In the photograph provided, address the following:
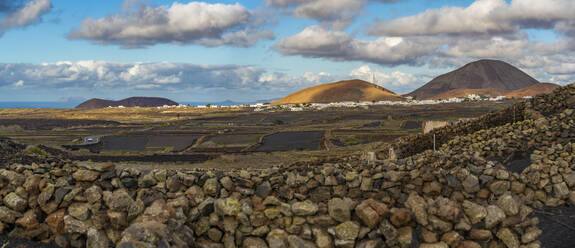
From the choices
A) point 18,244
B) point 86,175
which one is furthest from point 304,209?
point 18,244

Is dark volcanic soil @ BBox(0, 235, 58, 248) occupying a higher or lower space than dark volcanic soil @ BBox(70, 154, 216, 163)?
higher

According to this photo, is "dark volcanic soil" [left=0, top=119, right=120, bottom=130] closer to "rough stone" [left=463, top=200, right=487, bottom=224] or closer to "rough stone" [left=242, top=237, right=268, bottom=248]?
"rough stone" [left=242, top=237, right=268, bottom=248]

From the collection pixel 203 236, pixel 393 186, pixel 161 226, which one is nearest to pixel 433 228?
pixel 393 186

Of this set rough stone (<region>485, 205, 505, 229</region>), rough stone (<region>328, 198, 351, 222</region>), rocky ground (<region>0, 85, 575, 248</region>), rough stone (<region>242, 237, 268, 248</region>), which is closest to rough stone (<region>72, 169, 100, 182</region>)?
rocky ground (<region>0, 85, 575, 248</region>)

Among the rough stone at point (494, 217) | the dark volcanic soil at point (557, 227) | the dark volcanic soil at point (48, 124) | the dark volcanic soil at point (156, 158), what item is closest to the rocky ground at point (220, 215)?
the rough stone at point (494, 217)

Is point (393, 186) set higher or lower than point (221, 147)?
higher

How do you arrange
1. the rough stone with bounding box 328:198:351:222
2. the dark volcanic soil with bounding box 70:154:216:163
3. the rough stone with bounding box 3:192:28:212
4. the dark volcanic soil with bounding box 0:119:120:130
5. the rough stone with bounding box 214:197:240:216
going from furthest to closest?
the dark volcanic soil with bounding box 0:119:120:130 → the dark volcanic soil with bounding box 70:154:216:163 → the rough stone with bounding box 3:192:28:212 → the rough stone with bounding box 214:197:240:216 → the rough stone with bounding box 328:198:351:222

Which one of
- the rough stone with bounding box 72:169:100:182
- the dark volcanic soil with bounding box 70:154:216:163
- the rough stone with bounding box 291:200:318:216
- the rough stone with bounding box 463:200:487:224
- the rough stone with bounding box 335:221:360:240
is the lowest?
the dark volcanic soil with bounding box 70:154:216:163

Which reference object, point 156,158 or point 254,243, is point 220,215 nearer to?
point 254,243

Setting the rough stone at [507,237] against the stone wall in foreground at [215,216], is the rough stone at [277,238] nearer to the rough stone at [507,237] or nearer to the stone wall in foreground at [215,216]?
the stone wall in foreground at [215,216]

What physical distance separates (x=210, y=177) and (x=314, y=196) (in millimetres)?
2185

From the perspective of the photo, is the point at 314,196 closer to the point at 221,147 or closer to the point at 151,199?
the point at 151,199

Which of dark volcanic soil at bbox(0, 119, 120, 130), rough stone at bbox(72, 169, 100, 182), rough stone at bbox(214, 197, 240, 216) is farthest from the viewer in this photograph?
dark volcanic soil at bbox(0, 119, 120, 130)

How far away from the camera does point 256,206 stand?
601 centimetres
